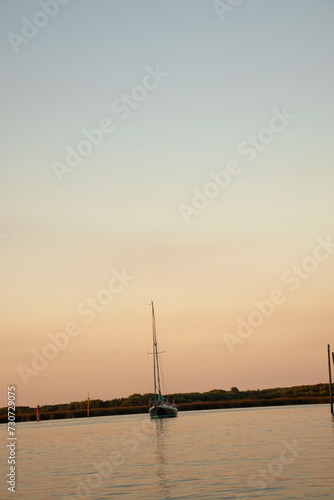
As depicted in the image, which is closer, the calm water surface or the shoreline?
the calm water surface

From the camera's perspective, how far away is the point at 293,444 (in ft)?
145

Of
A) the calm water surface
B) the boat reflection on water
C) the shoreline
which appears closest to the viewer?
the calm water surface

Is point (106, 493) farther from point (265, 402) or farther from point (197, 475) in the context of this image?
point (265, 402)

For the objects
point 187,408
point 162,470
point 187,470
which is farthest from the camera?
Answer: point 187,408

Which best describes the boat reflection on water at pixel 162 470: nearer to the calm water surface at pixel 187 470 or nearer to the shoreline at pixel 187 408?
the calm water surface at pixel 187 470

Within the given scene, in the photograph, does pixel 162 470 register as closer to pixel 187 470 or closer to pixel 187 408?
pixel 187 470

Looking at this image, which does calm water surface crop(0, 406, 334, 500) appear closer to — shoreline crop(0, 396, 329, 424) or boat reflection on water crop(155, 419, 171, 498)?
boat reflection on water crop(155, 419, 171, 498)

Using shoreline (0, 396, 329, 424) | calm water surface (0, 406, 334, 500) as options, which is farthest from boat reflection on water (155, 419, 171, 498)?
shoreline (0, 396, 329, 424)

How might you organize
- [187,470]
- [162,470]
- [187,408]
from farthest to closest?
1. [187,408]
2. [162,470]
3. [187,470]

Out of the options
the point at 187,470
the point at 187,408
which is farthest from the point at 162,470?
the point at 187,408

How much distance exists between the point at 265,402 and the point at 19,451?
95.7 m

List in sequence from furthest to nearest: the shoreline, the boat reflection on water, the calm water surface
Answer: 1. the shoreline
2. the boat reflection on water
3. the calm water surface

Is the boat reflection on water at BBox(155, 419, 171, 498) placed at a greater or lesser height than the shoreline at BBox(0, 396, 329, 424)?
greater

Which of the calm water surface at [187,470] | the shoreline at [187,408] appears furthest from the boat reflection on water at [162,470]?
the shoreline at [187,408]
